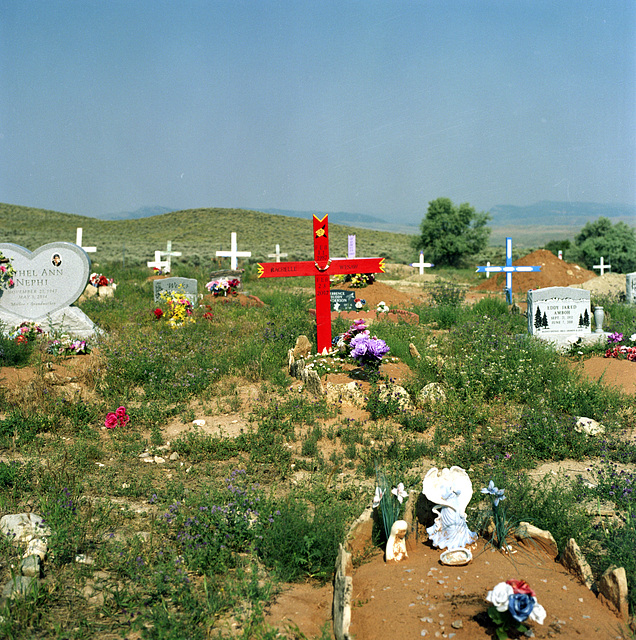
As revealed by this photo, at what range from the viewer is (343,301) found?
15078 mm

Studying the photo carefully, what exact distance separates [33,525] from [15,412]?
3.20 m

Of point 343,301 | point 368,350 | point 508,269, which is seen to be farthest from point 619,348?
point 508,269

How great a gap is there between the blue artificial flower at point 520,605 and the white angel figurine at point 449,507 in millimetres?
1107

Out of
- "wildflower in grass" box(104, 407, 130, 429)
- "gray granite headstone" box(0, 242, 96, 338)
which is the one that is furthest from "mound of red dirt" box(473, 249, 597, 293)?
"wildflower in grass" box(104, 407, 130, 429)

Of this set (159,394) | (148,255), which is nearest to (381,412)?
(159,394)

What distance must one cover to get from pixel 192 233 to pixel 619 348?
58352mm

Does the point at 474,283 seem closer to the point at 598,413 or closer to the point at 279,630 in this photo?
the point at 598,413

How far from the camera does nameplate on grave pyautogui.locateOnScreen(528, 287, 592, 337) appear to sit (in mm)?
11203

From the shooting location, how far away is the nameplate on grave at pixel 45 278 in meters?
11.4

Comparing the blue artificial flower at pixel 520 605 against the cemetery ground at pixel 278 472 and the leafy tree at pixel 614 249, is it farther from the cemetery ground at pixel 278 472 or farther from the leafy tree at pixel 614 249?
the leafy tree at pixel 614 249

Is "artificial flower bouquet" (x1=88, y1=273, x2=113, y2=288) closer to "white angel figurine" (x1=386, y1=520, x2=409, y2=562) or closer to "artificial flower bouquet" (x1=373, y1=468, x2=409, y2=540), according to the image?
"artificial flower bouquet" (x1=373, y1=468, x2=409, y2=540)

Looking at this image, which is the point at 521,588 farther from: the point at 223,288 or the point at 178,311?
the point at 223,288

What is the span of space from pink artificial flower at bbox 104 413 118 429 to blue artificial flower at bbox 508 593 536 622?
548 cm

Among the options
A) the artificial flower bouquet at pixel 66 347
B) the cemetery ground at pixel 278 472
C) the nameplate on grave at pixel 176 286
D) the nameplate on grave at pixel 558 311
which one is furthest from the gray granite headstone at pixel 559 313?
the nameplate on grave at pixel 176 286
